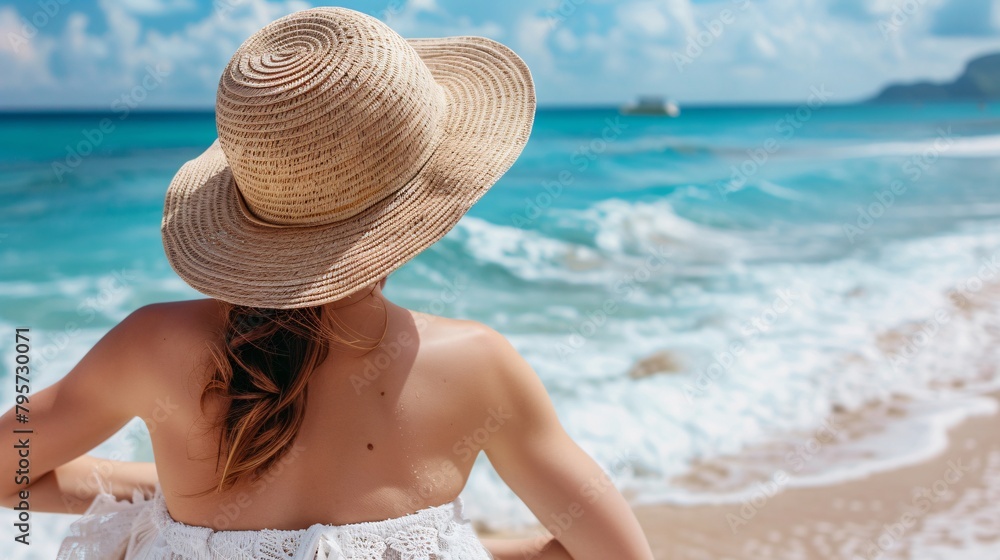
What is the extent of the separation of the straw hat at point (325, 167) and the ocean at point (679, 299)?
2.42 m

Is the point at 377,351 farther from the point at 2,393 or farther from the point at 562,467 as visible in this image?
the point at 2,393

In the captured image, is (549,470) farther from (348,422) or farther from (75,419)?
(75,419)

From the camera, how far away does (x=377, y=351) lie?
3.94 ft

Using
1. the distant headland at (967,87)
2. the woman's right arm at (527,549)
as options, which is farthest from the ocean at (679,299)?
the distant headland at (967,87)

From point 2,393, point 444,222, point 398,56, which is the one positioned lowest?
point 2,393

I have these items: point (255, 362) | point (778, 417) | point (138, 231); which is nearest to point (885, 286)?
point (778, 417)

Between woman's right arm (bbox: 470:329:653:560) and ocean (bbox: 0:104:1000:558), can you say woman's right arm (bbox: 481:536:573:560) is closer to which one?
woman's right arm (bbox: 470:329:653:560)

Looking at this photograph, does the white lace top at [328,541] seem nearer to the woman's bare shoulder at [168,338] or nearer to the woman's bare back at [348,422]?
the woman's bare back at [348,422]

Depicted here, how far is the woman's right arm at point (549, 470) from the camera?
1.22 meters

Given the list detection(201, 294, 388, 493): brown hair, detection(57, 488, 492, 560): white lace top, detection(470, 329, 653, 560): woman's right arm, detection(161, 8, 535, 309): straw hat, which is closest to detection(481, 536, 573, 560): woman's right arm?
detection(470, 329, 653, 560): woman's right arm

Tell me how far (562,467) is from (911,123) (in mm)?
39741

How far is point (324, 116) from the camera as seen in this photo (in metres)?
1.17

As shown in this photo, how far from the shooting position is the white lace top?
3.87 feet

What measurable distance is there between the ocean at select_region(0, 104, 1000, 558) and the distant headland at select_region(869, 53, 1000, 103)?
4763cm
